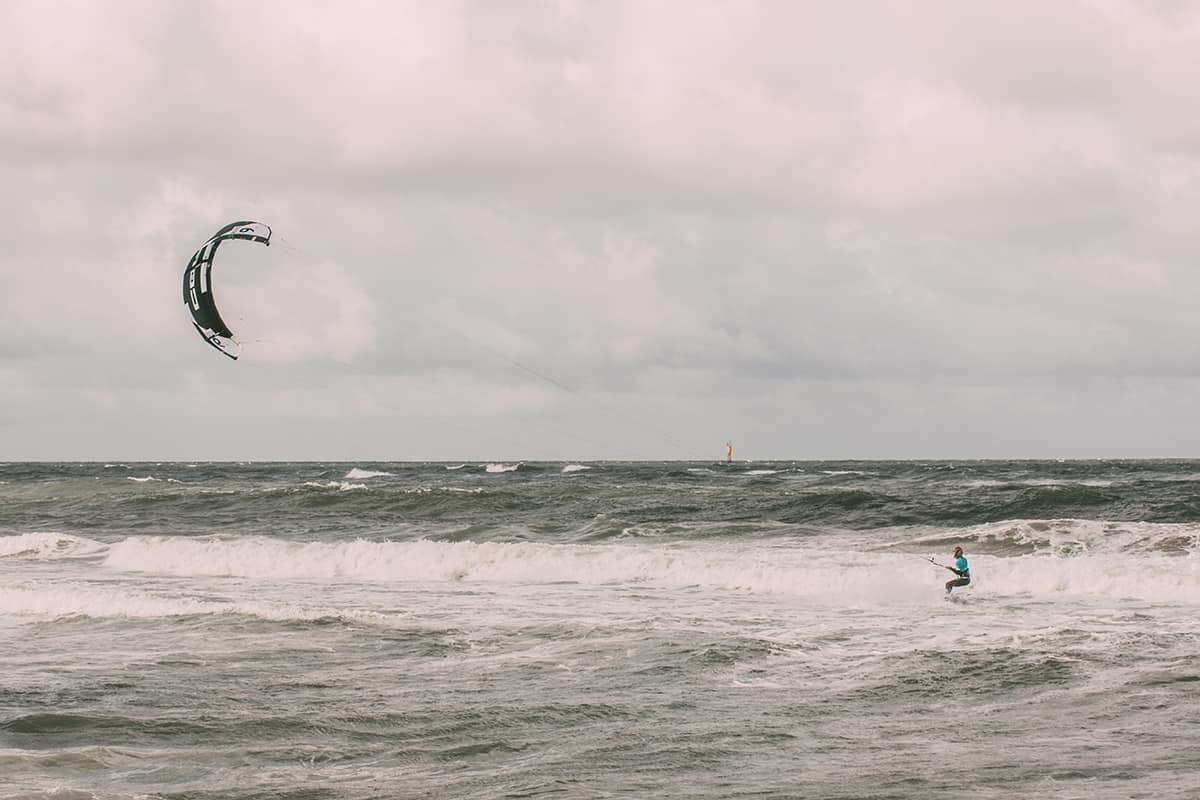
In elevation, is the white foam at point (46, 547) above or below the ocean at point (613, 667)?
above

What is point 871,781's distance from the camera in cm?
882

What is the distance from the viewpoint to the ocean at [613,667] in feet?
30.2

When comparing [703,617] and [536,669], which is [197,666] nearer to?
[536,669]

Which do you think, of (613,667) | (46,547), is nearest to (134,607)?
(613,667)

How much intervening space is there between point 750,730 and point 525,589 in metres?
10.8

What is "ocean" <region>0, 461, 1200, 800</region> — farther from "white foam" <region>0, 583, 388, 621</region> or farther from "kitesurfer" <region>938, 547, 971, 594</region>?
"kitesurfer" <region>938, 547, 971, 594</region>

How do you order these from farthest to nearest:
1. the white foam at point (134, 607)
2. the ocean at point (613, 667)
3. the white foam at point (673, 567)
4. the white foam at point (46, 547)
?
the white foam at point (46, 547)
the white foam at point (673, 567)
the white foam at point (134, 607)
the ocean at point (613, 667)

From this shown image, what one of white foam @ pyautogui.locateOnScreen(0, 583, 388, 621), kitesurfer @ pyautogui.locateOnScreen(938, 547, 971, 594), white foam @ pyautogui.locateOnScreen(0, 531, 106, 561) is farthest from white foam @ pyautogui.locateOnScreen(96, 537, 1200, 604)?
white foam @ pyautogui.locateOnScreen(0, 583, 388, 621)

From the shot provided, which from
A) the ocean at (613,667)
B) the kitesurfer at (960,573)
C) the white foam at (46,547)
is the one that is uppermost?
the kitesurfer at (960,573)

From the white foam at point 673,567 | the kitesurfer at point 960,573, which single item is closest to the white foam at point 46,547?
the white foam at point 673,567

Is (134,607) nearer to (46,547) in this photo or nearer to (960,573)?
(960,573)

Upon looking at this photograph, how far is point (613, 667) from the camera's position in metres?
13.2

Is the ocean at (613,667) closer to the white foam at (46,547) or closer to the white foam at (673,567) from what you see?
the white foam at (673,567)

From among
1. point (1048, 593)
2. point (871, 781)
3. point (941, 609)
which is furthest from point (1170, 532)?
point (871, 781)
